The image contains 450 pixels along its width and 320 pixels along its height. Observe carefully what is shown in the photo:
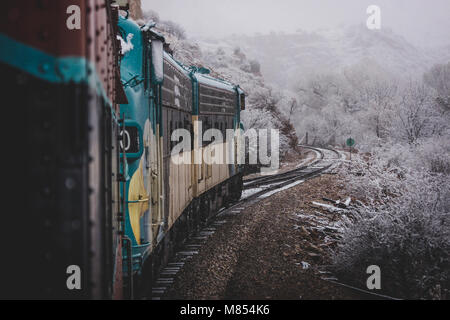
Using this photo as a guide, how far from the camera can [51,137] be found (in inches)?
78.7

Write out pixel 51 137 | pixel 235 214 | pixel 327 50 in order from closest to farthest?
pixel 51 137 < pixel 235 214 < pixel 327 50

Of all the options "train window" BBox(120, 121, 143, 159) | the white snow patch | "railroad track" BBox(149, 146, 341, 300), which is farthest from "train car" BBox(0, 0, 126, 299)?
"railroad track" BBox(149, 146, 341, 300)

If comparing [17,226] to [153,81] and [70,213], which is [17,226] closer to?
[70,213]

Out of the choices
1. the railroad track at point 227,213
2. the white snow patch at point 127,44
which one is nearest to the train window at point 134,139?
the white snow patch at point 127,44

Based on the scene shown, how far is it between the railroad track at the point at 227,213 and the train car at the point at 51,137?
400 cm

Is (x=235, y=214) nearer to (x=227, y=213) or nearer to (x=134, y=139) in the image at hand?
(x=227, y=213)

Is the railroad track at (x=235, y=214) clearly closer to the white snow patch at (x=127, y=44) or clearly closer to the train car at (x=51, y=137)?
the white snow patch at (x=127, y=44)

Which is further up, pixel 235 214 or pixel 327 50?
pixel 327 50

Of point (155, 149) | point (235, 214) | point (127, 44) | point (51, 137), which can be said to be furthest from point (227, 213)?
point (51, 137)

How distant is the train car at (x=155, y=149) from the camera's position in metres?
5.37

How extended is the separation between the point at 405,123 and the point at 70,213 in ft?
98.8

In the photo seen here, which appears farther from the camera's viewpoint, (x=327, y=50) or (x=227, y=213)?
(x=327, y=50)

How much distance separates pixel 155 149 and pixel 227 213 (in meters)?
6.85
